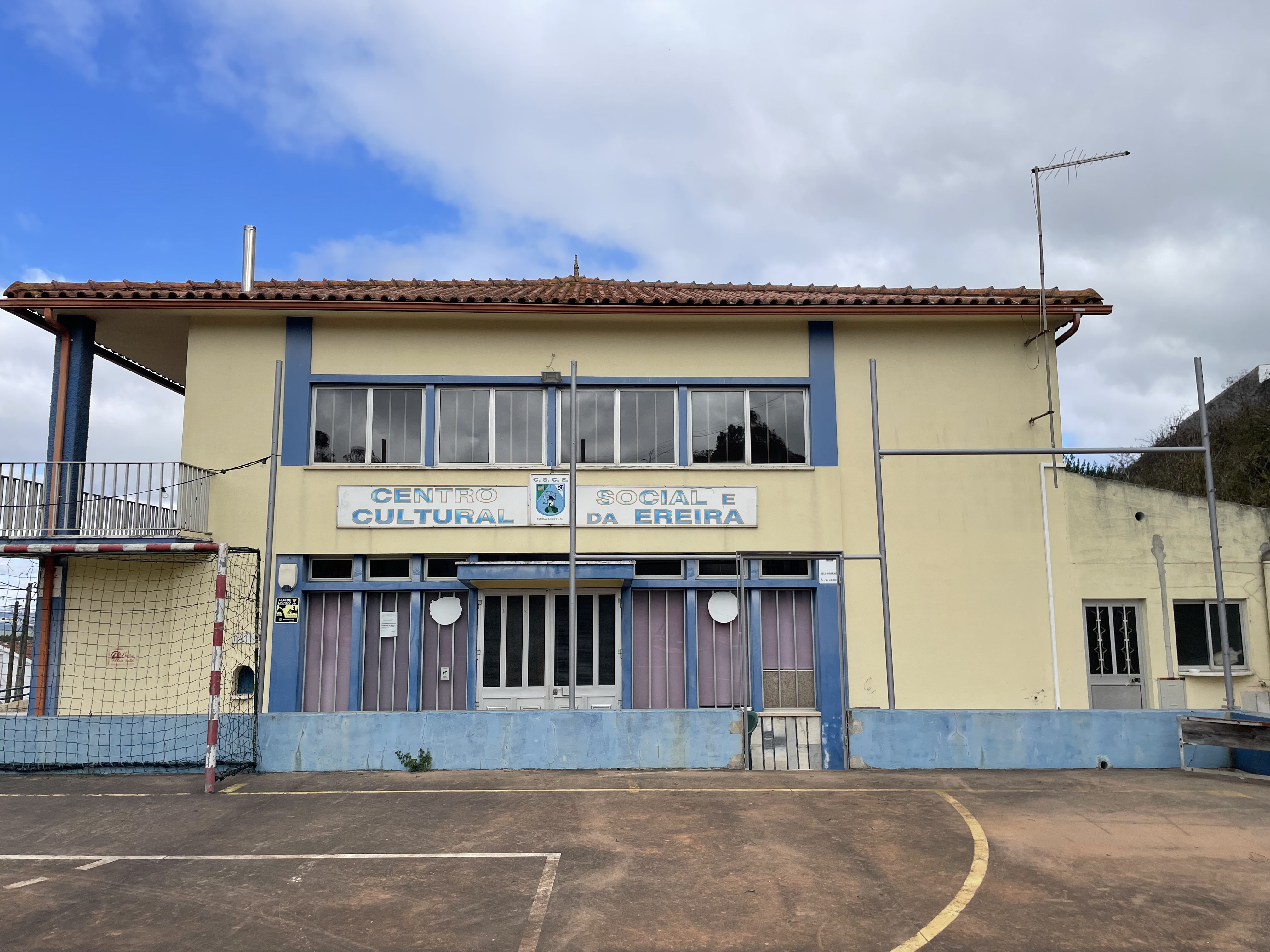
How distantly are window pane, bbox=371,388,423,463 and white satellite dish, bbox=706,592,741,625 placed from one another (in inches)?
180

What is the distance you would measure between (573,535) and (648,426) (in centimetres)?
218

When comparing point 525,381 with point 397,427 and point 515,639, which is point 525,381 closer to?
point 397,427

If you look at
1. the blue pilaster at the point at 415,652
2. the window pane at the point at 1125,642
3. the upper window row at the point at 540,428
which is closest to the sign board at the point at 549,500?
the upper window row at the point at 540,428

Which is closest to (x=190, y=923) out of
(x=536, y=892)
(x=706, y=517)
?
(x=536, y=892)

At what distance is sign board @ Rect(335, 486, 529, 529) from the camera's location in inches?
460

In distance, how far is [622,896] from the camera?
250 inches

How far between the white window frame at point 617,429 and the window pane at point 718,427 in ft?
0.81

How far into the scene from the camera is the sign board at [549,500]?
1170 centimetres

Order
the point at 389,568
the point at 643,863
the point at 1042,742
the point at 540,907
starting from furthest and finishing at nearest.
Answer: the point at 389,568 → the point at 1042,742 → the point at 643,863 → the point at 540,907

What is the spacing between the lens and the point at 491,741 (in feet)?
34.3

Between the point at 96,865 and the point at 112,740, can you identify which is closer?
the point at 96,865

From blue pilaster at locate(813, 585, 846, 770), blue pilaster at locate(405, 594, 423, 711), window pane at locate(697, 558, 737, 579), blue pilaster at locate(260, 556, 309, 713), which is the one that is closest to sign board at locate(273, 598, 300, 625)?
blue pilaster at locate(260, 556, 309, 713)

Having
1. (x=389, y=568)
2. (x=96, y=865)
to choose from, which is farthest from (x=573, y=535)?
(x=96, y=865)

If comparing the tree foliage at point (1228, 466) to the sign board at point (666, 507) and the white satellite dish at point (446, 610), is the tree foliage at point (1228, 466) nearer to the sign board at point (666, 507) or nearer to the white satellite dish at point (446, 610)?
the sign board at point (666, 507)
